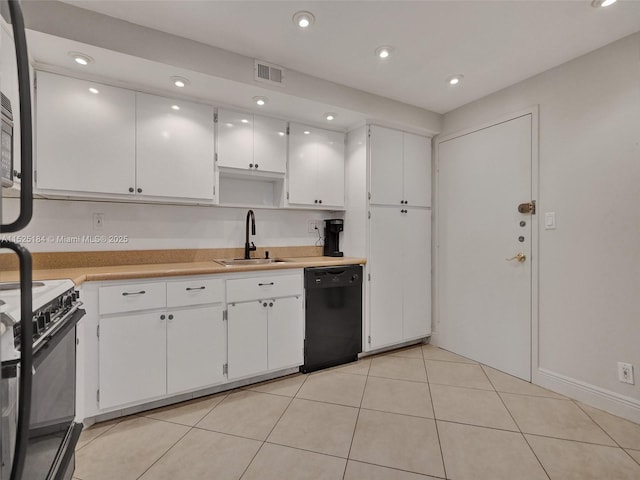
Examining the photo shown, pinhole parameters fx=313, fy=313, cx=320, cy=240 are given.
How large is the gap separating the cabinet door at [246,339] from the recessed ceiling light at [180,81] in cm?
163

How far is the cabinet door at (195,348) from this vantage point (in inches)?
82.4

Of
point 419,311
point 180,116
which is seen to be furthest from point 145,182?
point 419,311

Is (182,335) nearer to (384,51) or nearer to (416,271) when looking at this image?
(416,271)

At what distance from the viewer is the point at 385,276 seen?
3.05 metres

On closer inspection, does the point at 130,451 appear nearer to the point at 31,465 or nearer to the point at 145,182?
the point at 31,465

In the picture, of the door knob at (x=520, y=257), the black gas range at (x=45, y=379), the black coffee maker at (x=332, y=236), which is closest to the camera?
the black gas range at (x=45, y=379)

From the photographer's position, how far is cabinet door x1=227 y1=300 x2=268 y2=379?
7.55 feet

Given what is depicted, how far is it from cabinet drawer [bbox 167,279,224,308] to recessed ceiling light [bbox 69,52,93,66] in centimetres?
148

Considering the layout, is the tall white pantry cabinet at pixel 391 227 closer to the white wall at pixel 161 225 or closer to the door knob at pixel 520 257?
the white wall at pixel 161 225

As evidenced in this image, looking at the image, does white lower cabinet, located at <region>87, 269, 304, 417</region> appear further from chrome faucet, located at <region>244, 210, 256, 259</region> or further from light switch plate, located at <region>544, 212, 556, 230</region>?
light switch plate, located at <region>544, 212, 556, 230</region>

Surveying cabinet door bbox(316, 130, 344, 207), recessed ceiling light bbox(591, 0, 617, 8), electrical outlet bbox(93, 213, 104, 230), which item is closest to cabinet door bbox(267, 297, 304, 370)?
cabinet door bbox(316, 130, 344, 207)

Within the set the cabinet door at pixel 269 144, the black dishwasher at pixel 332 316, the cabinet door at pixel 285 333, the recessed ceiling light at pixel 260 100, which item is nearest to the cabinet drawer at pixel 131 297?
the cabinet door at pixel 285 333

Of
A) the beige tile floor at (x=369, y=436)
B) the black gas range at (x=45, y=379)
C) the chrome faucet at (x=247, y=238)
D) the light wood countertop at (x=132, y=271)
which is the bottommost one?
the beige tile floor at (x=369, y=436)

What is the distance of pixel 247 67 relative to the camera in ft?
7.36
